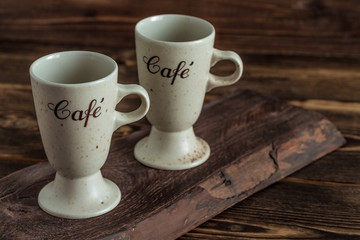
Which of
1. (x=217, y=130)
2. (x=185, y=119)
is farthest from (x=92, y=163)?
(x=217, y=130)

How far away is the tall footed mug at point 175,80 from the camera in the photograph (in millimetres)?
742

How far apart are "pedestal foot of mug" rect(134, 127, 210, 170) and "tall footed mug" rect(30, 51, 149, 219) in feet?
0.26

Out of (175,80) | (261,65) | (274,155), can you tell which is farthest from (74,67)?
(261,65)

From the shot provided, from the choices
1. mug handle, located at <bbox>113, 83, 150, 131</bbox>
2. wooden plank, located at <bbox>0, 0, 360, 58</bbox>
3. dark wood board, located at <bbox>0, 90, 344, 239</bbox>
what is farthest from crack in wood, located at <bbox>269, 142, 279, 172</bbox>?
wooden plank, located at <bbox>0, 0, 360, 58</bbox>

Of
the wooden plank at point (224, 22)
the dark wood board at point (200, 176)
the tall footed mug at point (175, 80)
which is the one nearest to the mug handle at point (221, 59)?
the tall footed mug at point (175, 80)

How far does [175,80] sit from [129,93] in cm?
9

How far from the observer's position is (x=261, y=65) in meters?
1.25

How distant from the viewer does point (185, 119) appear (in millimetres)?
806

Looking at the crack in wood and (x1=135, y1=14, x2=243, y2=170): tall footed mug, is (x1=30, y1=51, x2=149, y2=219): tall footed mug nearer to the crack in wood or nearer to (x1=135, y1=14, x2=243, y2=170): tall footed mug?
(x1=135, y1=14, x2=243, y2=170): tall footed mug

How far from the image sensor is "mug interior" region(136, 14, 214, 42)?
2.66 feet

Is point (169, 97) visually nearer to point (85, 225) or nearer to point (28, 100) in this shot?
point (85, 225)

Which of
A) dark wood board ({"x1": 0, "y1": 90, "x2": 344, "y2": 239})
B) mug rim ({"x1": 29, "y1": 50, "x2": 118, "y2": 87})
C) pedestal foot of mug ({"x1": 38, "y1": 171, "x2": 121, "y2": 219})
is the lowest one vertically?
dark wood board ({"x1": 0, "y1": 90, "x2": 344, "y2": 239})

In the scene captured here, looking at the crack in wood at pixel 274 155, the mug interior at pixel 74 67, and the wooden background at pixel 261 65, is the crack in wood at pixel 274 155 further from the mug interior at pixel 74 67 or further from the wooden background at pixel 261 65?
the mug interior at pixel 74 67

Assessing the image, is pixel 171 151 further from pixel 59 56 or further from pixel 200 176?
pixel 59 56
